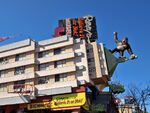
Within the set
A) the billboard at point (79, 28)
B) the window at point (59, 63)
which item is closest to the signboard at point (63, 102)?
the window at point (59, 63)

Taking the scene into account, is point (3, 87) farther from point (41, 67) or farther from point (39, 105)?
point (39, 105)

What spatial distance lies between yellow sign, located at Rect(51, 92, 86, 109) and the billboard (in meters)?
15.8

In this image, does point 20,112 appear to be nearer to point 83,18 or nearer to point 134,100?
point 134,100

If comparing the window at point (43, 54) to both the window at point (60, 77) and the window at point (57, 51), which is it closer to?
the window at point (57, 51)

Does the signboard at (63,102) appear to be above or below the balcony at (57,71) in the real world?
below

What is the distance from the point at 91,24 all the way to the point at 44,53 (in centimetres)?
1362

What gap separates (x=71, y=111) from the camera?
39.2 meters

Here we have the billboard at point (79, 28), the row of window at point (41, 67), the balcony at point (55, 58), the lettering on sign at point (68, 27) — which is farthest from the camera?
the lettering on sign at point (68, 27)

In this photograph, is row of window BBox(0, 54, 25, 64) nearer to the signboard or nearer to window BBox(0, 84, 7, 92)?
window BBox(0, 84, 7, 92)

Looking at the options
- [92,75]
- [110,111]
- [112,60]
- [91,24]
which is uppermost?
[91,24]

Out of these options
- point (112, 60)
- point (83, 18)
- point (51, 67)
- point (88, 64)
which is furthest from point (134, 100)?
point (83, 18)

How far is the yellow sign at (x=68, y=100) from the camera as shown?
125ft

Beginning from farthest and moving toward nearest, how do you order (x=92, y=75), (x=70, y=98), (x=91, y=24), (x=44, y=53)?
1. (x=91, y=24)
2. (x=44, y=53)
3. (x=92, y=75)
4. (x=70, y=98)

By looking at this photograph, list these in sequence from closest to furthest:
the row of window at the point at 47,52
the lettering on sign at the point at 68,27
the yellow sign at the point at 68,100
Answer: the yellow sign at the point at 68,100 → the row of window at the point at 47,52 → the lettering on sign at the point at 68,27
